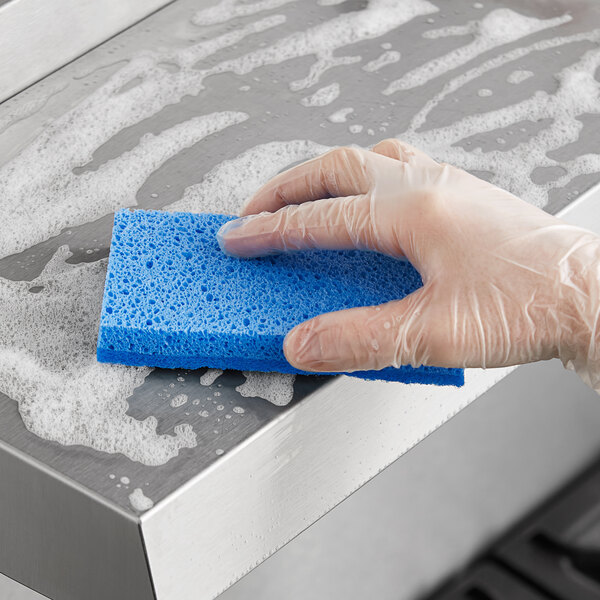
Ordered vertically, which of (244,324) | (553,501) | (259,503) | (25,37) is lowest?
(553,501)

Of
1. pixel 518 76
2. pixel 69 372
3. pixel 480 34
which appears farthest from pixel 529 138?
pixel 69 372

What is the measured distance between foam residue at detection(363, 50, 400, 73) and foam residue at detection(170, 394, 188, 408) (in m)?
0.53

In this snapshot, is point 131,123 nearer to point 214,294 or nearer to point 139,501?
point 214,294

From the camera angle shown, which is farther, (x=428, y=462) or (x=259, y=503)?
(x=428, y=462)

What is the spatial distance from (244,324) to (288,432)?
9 cm

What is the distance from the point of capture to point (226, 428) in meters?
0.60

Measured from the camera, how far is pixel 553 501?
1.40 meters

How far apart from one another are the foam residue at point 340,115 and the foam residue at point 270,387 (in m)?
0.37

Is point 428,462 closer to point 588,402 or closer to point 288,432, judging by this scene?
point 588,402

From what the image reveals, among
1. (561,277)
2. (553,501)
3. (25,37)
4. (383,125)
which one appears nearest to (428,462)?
(553,501)

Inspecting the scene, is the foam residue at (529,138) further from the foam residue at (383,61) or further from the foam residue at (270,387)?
the foam residue at (270,387)

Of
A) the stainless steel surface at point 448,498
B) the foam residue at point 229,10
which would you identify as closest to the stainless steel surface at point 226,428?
the foam residue at point 229,10

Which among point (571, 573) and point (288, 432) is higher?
point (288, 432)

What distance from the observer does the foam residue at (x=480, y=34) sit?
0.97 m
